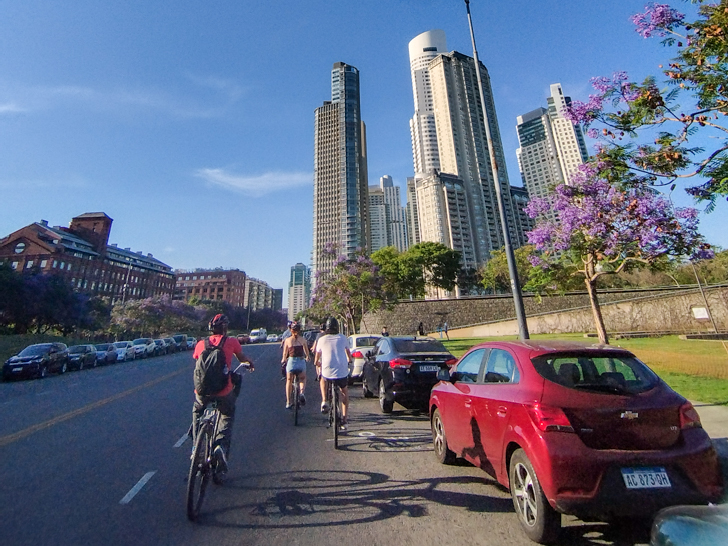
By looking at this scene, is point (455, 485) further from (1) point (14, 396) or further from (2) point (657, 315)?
(2) point (657, 315)

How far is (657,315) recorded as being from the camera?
30.2 meters

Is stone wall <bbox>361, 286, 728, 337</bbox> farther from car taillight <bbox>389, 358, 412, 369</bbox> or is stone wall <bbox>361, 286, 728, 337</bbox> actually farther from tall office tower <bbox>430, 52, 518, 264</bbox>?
tall office tower <bbox>430, 52, 518, 264</bbox>

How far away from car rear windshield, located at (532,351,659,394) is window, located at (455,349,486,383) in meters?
1.11

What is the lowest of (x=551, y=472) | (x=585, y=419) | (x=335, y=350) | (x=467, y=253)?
(x=551, y=472)

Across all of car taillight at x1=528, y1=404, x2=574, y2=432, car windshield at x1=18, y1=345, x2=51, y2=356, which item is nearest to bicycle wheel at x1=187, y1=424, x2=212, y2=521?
car taillight at x1=528, y1=404, x2=574, y2=432

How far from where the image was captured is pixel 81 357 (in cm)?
2527

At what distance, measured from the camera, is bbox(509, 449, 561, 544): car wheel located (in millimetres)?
3043

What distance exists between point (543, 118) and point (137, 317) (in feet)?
628

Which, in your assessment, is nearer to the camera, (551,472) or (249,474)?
(551,472)

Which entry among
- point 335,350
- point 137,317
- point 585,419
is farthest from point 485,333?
point 137,317

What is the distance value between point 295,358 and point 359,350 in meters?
5.22

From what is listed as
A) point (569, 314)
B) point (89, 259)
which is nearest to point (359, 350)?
point (569, 314)

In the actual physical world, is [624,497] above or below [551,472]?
below

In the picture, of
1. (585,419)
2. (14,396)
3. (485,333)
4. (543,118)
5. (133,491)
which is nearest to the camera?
(585,419)
